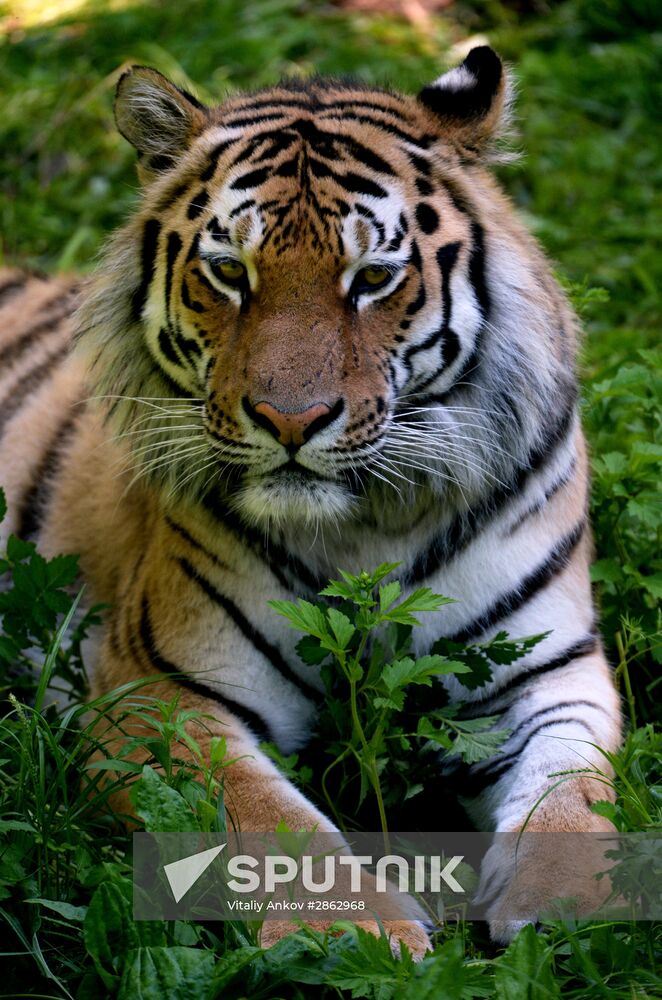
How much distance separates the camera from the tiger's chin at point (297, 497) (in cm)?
273

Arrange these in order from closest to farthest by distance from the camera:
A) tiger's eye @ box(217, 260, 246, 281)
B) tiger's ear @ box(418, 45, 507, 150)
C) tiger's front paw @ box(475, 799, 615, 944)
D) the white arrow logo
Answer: the white arrow logo
tiger's front paw @ box(475, 799, 615, 944)
tiger's eye @ box(217, 260, 246, 281)
tiger's ear @ box(418, 45, 507, 150)

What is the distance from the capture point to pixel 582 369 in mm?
4121

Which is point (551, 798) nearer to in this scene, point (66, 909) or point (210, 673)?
point (210, 673)

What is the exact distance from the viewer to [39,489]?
4074 mm

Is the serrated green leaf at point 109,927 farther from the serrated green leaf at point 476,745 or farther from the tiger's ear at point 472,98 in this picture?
the tiger's ear at point 472,98

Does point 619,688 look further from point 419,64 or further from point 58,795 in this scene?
point 419,64

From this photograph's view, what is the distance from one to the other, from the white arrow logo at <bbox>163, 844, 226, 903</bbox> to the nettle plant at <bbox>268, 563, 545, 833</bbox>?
0.39m

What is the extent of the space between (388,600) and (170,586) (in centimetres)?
82

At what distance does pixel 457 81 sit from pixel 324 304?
28.8 inches

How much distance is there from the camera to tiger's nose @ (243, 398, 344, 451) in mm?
2596

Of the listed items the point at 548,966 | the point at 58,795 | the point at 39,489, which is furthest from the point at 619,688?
the point at 39,489

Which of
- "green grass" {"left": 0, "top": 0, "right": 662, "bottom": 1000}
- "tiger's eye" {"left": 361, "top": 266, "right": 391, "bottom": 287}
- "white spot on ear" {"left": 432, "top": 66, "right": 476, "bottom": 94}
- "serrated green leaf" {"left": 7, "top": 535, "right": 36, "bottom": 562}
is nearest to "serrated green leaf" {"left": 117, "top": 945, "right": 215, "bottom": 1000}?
"green grass" {"left": 0, "top": 0, "right": 662, "bottom": 1000}

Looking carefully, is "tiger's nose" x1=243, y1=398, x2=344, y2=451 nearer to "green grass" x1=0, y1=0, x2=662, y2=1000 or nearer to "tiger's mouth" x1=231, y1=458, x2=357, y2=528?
"tiger's mouth" x1=231, y1=458, x2=357, y2=528

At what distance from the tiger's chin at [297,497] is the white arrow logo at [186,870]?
789 mm
